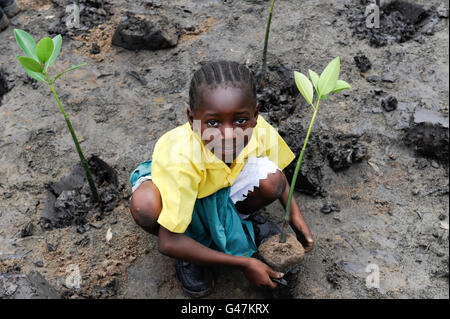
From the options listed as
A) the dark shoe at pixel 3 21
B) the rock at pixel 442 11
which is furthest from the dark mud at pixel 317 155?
the dark shoe at pixel 3 21

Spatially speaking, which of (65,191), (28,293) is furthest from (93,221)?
(28,293)

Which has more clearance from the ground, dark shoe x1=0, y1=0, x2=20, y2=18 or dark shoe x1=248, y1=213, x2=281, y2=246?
dark shoe x1=0, y1=0, x2=20, y2=18

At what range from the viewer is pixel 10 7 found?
382cm

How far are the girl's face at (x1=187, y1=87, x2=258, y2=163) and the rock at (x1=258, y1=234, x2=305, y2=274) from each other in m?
0.45

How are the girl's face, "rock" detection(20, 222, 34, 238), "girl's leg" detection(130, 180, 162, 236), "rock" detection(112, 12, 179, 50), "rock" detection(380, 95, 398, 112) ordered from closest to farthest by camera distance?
1. the girl's face
2. "girl's leg" detection(130, 180, 162, 236)
3. "rock" detection(20, 222, 34, 238)
4. "rock" detection(380, 95, 398, 112)
5. "rock" detection(112, 12, 179, 50)

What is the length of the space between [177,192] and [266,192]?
18.6 inches

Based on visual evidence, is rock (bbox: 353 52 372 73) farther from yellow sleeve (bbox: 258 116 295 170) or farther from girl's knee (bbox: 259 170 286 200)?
girl's knee (bbox: 259 170 286 200)

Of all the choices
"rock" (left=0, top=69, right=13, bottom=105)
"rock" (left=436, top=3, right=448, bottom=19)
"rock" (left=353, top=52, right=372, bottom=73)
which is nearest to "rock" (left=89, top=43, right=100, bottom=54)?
"rock" (left=0, top=69, right=13, bottom=105)

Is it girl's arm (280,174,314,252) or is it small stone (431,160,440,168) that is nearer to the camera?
girl's arm (280,174,314,252)

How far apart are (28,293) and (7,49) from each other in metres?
2.49

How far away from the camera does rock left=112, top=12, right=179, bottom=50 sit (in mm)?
3391

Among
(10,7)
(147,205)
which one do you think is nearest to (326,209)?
(147,205)
